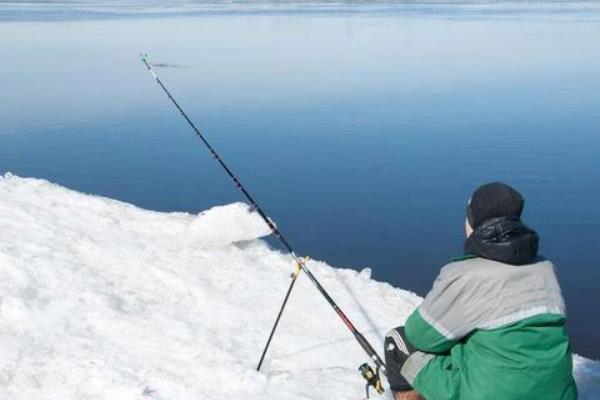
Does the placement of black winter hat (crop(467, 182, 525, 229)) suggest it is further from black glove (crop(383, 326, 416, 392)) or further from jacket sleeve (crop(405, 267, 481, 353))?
black glove (crop(383, 326, 416, 392))

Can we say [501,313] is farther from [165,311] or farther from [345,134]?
[345,134]

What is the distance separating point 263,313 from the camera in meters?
6.71

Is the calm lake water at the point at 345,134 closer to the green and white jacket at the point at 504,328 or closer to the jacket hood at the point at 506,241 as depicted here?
the green and white jacket at the point at 504,328

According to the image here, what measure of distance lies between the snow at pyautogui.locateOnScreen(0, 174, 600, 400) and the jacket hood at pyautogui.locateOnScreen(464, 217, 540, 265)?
2.38 meters

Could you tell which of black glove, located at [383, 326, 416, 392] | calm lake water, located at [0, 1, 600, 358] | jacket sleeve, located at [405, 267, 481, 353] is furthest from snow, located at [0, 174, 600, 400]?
calm lake water, located at [0, 1, 600, 358]

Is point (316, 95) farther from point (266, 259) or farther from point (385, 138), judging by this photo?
point (266, 259)

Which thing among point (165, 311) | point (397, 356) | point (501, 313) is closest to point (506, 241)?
point (501, 313)

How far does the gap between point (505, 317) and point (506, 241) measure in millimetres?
358

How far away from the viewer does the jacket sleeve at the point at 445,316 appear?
10.8 feet

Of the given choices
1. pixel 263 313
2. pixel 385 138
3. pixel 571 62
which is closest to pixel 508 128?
pixel 385 138

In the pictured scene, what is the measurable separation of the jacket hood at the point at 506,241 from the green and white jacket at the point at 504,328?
47mm

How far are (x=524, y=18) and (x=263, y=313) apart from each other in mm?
45607

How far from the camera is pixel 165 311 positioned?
642 centimetres

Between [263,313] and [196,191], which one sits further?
[196,191]
